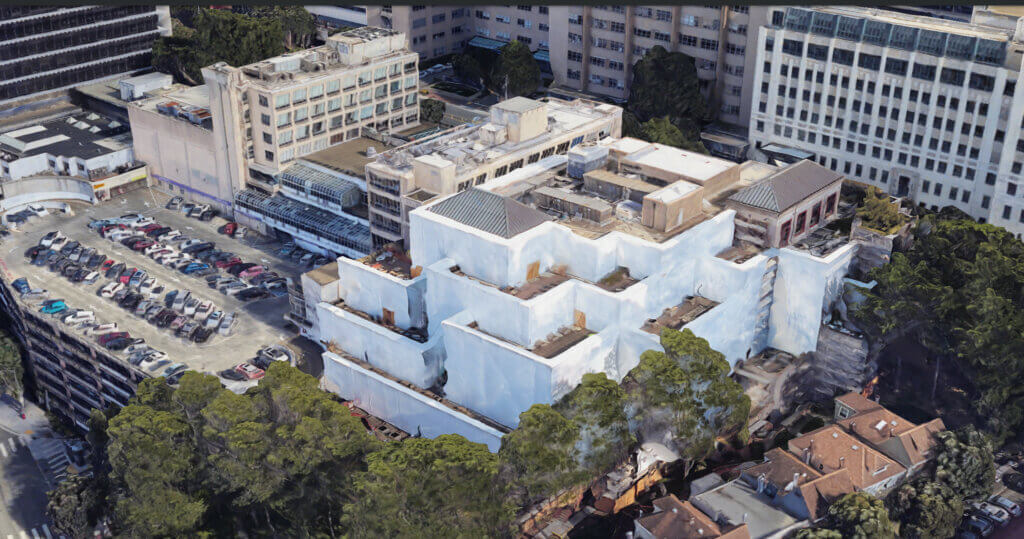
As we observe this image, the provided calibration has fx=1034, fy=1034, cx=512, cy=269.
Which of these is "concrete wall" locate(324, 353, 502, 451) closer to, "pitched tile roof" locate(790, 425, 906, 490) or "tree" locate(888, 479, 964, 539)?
"pitched tile roof" locate(790, 425, 906, 490)

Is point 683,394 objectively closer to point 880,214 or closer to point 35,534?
point 880,214

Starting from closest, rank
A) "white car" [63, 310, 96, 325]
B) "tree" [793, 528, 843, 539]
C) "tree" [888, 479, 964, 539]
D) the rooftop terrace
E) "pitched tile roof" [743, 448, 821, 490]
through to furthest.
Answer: "tree" [793, 528, 843, 539] → "tree" [888, 479, 964, 539] → "pitched tile roof" [743, 448, 821, 490] → the rooftop terrace → "white car" [63, 310, 96, 325]

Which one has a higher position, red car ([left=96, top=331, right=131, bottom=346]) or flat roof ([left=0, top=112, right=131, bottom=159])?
flat roof ([left=0, top=112, right=131, bottom=159])

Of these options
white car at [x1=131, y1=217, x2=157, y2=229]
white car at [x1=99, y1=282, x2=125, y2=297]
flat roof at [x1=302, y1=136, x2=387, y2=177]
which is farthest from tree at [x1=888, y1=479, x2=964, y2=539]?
white car at [x1=131, y1=217, x2=157, y2=229]

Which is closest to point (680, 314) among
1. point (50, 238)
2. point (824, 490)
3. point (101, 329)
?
point (824, 490)

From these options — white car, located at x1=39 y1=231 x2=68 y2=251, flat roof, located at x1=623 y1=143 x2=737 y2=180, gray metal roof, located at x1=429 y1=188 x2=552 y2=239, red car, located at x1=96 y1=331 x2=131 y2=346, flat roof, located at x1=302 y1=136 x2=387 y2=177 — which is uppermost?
flat roof, located at x1=623 y1=143 x2=737 y2=180

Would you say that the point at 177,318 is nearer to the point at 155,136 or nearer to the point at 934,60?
the point at 155,136
